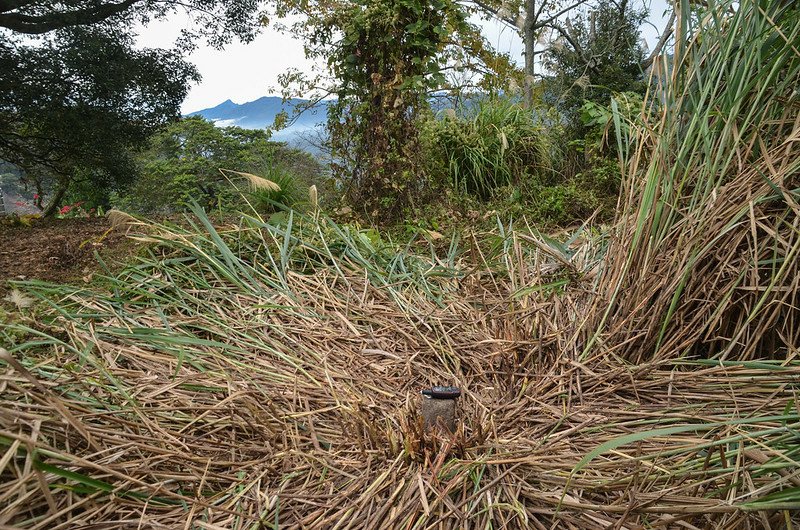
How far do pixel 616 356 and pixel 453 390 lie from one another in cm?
57

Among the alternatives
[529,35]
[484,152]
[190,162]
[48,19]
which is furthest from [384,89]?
[529,35]

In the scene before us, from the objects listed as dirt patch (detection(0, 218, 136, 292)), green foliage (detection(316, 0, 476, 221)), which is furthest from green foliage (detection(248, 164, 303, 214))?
dirt patch (detection(0, 218, 136, 292))

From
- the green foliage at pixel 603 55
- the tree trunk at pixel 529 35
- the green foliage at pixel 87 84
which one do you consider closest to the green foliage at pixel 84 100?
the green foliage at pixel 87 84

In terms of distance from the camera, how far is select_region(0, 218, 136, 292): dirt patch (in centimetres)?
291

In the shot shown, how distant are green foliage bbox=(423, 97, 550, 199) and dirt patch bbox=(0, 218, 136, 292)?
9.03ft

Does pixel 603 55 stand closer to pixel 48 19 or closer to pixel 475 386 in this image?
pixel 48 19

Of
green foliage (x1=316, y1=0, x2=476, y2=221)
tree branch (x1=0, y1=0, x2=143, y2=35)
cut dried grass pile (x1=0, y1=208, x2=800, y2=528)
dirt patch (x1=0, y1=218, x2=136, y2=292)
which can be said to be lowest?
cut dried grass pile (x1=0, y1=208, x2=800, y2=528)

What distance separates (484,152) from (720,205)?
3.72 m

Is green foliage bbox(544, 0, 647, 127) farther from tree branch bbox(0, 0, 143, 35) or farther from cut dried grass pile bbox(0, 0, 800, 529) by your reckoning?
cut dried grass pile bbox(0, 0, 800, 529)

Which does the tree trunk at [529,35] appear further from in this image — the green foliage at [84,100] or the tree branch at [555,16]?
the green foliage at [84,100]

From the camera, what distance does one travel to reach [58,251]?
3.31 meters

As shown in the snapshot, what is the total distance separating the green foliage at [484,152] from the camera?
5117 mm

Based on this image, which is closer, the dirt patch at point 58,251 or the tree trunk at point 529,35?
the dirt patch at point 58,251

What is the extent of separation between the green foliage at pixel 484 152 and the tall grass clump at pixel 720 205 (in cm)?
328
